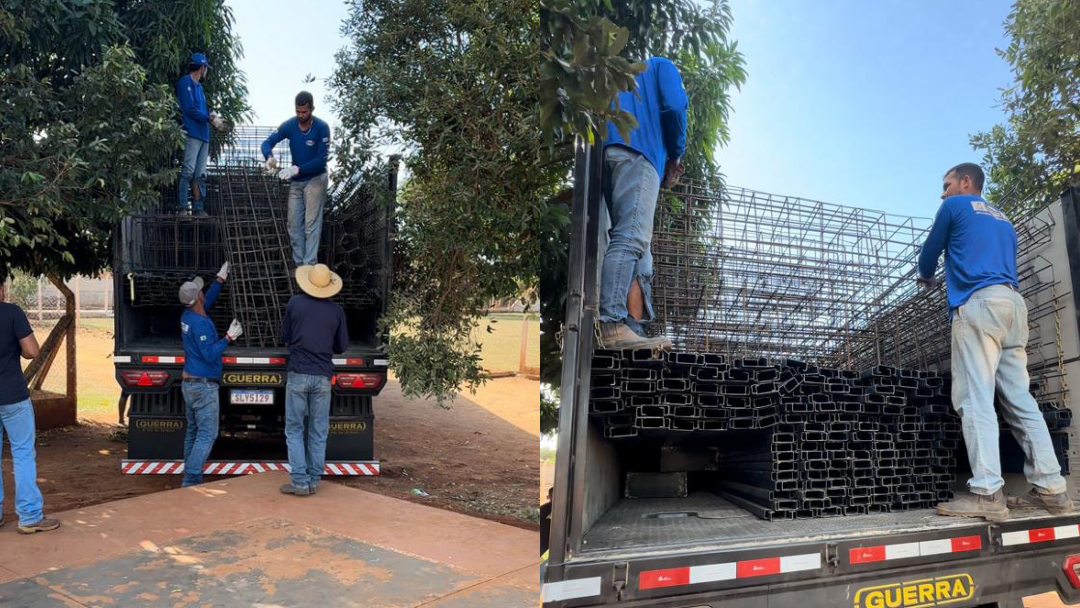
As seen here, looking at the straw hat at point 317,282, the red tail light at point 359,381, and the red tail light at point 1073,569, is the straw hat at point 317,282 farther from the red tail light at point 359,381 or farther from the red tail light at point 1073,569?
the red tail light at point 1073,569

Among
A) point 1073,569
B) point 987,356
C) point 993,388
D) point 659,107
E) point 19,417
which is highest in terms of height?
point 659,107

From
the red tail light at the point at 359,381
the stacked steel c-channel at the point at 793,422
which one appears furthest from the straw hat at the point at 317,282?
the stacked steel c-channel at the point at 793,422

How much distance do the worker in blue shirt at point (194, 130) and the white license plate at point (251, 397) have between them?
2029 millimetres

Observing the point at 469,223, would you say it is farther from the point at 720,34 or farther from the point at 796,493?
the point at 796,493

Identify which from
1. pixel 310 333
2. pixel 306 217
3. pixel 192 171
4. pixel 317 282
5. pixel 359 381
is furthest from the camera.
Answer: pixel 192 171

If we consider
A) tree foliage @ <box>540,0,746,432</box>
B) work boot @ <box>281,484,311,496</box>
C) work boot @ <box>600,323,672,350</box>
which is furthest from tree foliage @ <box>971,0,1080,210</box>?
work boot @ <box>281,484,311,496</box>

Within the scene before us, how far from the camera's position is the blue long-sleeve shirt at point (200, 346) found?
256 inches

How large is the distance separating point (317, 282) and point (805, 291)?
13.3 ft

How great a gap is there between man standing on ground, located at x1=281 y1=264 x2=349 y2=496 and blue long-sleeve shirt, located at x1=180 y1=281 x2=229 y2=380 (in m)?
0.67

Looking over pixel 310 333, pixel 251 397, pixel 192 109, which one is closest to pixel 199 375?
pixel 251 397

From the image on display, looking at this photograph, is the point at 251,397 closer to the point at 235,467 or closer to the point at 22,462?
the point at 235,467

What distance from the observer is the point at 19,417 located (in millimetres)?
5273

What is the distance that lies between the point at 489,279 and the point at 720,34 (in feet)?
9.64

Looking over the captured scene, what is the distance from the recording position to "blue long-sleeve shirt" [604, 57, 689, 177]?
3.39 metres
